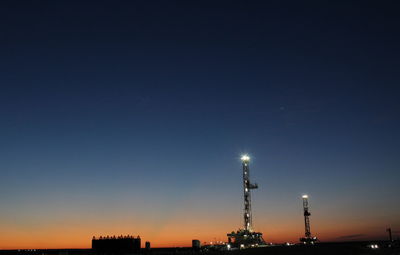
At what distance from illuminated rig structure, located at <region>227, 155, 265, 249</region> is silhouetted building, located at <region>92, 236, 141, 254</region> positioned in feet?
192

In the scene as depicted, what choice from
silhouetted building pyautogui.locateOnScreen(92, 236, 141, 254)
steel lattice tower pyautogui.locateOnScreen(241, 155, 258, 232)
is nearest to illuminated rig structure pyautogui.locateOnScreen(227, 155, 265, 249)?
steel lattice tower pyautogui.locateOnScreen(241, 155, 258, 232)

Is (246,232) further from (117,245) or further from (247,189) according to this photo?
(117,245)

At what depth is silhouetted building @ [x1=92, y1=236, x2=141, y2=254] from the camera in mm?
96250

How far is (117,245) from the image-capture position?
319 feet

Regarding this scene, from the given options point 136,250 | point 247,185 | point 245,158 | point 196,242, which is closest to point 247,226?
point 247,185

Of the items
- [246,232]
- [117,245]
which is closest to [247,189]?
[246,232]

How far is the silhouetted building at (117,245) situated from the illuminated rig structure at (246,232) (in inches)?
2308

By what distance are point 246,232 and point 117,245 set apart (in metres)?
69.2

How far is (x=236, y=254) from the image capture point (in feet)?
275

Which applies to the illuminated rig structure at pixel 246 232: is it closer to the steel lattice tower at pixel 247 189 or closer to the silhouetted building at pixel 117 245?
the steel lattice tower at pixel 247 189

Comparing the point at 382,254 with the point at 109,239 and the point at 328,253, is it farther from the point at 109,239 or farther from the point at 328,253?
the point at 109,239

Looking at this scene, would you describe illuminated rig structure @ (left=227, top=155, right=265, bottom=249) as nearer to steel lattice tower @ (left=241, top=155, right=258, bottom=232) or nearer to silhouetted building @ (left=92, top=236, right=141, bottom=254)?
steel lattice tower @ (left=241, top=155, right=258, bottom=232)

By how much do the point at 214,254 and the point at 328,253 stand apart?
35120mm

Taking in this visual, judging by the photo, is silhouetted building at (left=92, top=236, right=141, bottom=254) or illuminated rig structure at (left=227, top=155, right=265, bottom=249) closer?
silhouetted building at (left=92, top=236, right=141, bottom=254)
